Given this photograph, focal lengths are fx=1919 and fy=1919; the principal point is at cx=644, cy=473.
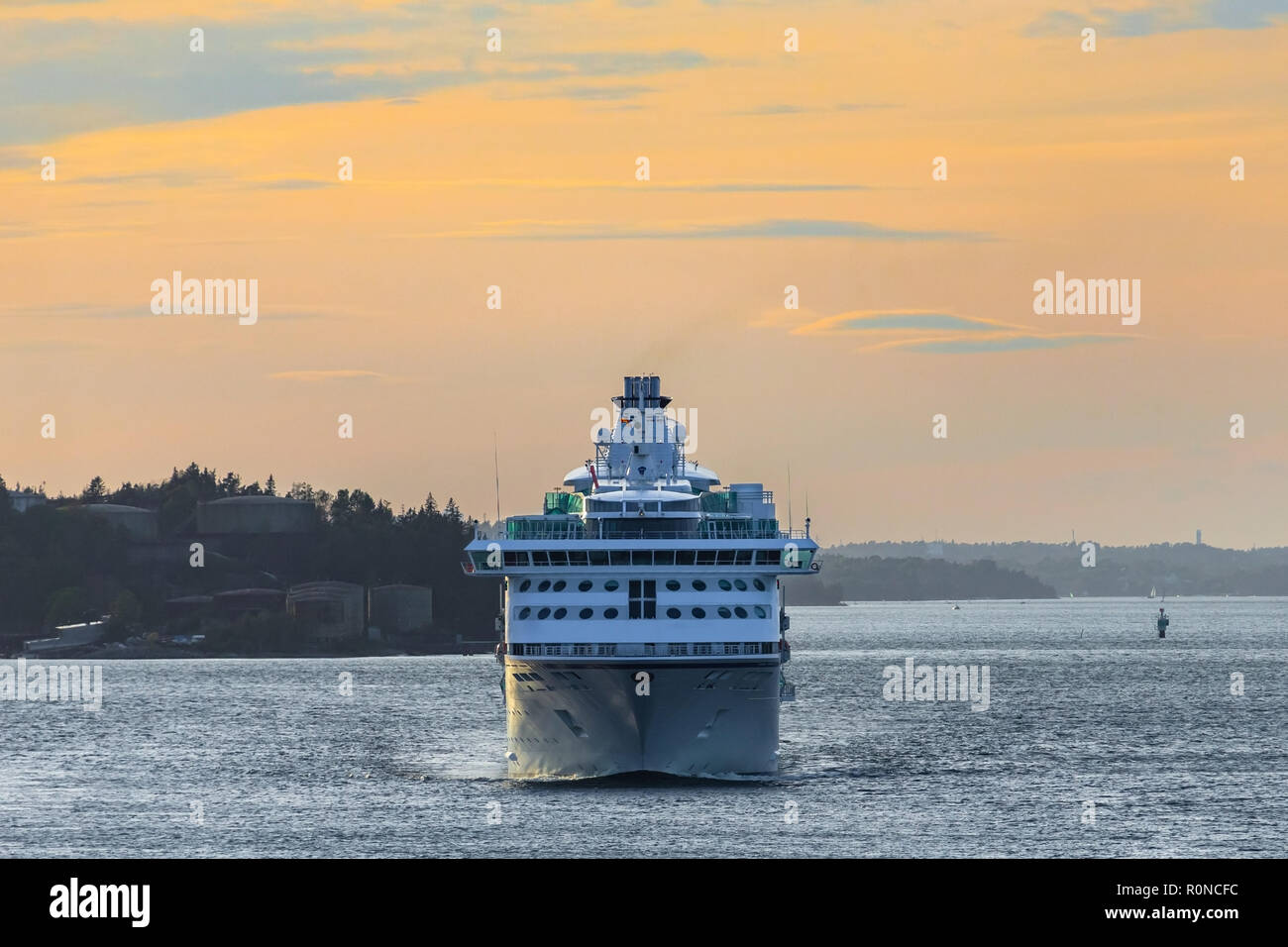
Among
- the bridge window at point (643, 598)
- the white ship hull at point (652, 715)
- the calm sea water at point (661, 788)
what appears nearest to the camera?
the calm sea water at point (661, 788)

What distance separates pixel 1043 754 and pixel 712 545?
2740cm

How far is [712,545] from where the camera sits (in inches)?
2511

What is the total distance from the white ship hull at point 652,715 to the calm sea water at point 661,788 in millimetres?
845

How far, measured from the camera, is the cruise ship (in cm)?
6241

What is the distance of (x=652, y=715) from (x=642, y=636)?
2.65m

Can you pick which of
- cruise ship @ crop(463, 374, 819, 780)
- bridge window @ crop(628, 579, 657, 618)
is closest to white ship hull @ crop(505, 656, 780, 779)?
cruise ship @ crop(463, 374, 819, 780)

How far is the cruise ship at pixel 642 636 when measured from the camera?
205ft

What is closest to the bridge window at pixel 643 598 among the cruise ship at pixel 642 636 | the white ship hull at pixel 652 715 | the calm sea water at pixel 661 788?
the cruise ship at pixel 642 636

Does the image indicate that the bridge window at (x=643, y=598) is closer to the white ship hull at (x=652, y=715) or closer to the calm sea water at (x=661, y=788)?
the white ship hull at (x=652, y=715)
